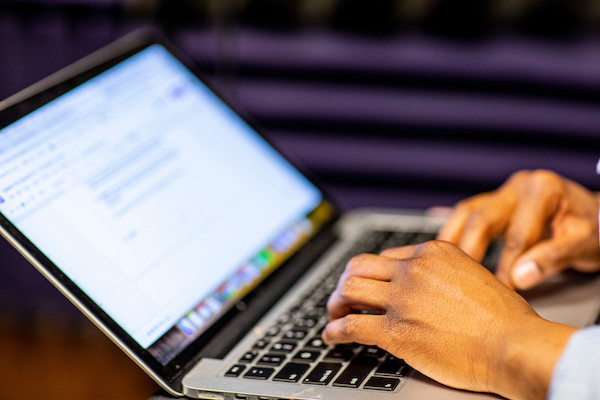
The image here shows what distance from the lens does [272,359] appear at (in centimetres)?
56

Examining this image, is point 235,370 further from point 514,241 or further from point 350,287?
point 514,241

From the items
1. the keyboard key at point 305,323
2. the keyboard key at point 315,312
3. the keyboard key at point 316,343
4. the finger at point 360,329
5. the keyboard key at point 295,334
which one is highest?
the finger at point 360,329

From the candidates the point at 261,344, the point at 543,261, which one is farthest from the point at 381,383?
the point at 543,261

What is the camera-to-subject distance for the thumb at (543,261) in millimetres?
634

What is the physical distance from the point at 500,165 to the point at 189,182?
0.77 meters

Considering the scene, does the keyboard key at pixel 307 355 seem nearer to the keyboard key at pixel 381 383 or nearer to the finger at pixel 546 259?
the keyboard key at pixel 381 383

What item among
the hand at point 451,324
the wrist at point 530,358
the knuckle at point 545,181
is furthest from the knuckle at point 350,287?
the knuckle at point 545,181

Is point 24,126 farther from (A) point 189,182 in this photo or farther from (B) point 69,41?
(B) point 69,41

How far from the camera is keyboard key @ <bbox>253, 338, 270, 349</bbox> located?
23.2 inches

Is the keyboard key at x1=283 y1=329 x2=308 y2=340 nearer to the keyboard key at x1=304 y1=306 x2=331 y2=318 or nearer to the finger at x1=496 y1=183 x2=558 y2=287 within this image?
the keyboard key at x1=304 y1=306 x2=331 y2=318

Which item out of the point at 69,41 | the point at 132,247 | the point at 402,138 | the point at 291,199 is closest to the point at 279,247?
the point at 291,199

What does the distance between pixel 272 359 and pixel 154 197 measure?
7.9 inches

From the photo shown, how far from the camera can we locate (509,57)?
1.24m

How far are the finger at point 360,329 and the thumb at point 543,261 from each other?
7.0 inches
